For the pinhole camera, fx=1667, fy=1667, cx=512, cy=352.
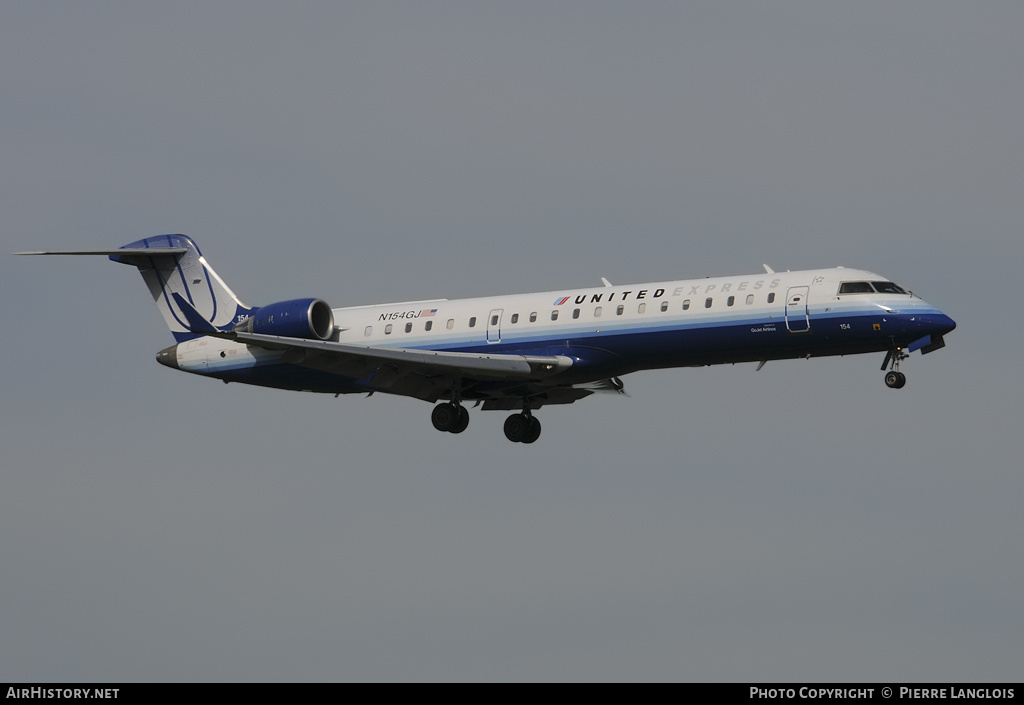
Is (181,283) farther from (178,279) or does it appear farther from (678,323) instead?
(678,323)

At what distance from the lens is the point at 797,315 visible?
35.5 m

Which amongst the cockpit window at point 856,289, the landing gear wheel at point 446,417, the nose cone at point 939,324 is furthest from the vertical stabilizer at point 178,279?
the nose cone at point 939,324

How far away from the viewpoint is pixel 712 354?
36.2m

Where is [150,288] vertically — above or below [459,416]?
above

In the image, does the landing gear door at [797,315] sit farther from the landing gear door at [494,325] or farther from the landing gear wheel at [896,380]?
the landing gear door at [494,325]

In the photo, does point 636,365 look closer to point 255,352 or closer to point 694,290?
point 694,290

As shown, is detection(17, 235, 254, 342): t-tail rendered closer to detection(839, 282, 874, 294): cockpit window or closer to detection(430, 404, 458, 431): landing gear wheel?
detection(430, 404, 458, 431): landing gear wheel

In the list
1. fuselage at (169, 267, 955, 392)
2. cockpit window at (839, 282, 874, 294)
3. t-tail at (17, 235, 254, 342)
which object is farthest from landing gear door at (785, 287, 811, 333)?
t-tail at (17, 235, 254, 342)

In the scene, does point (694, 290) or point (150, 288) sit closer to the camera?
point (694, 290)

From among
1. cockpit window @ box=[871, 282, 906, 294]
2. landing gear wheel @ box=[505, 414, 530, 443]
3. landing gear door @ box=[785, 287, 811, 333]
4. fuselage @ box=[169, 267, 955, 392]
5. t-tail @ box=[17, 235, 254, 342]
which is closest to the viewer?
fuselage @ box=[169, 267, 955, 392]

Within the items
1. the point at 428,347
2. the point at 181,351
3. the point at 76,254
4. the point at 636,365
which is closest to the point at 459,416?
the point at 428,347

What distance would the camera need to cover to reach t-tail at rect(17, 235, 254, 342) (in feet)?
141

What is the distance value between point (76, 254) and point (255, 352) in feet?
16.7

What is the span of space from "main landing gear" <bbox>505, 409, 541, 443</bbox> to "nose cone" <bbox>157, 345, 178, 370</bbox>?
28.3ft
